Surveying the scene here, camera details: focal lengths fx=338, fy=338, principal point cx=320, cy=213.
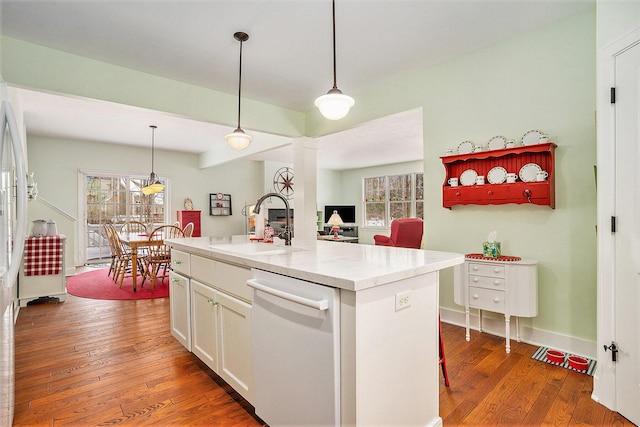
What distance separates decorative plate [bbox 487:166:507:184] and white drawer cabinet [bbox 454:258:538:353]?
67cm

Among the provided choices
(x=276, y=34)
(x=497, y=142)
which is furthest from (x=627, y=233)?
(x=276, y=34)

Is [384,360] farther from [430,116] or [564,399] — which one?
[430,116]

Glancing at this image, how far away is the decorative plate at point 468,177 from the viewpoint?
9.59ft

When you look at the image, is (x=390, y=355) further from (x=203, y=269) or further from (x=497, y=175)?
(x=497, y=175)

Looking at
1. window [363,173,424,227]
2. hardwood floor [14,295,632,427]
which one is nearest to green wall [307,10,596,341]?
hardwood floor [14,295,632,427]

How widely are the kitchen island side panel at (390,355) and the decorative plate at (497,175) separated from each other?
161 centimetres

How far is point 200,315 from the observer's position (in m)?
2.19

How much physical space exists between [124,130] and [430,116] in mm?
4970

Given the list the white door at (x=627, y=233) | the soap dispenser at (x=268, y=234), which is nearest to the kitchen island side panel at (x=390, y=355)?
the white door at (x=627, y=233)

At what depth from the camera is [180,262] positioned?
2473 millimetres

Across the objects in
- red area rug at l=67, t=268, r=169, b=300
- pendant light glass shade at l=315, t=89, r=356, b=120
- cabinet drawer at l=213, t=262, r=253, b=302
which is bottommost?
red area rug at l=67, t=268, r=169, b=300

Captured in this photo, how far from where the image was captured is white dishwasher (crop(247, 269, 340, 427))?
1.26 metres

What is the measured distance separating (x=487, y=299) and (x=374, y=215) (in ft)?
23.5

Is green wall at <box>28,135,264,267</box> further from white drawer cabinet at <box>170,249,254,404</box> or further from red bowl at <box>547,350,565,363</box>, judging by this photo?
red bowl at <box>547,350,565,363</box>
